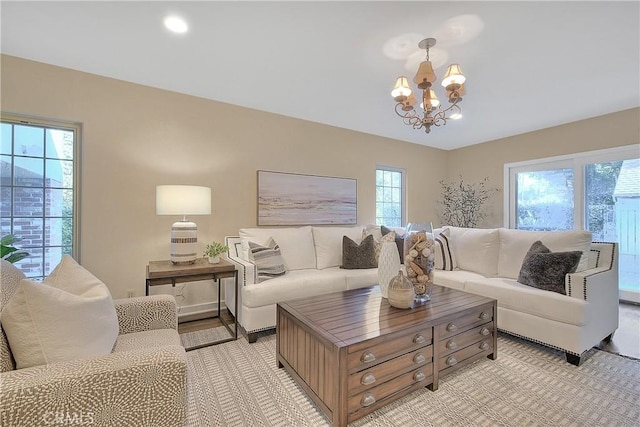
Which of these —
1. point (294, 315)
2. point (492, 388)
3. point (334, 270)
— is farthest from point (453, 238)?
point (294, 315)

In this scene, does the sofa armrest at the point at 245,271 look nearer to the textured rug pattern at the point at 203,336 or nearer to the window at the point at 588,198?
the textured rug pattern at the point at 203,336

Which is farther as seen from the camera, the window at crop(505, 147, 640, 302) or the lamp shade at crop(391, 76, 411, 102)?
the window at crop(505, 147, 640, 302)

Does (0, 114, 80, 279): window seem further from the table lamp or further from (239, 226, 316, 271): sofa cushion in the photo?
(239, 226, 316, 271): sofa cushion

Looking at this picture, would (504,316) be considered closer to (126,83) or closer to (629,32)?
(629,32)

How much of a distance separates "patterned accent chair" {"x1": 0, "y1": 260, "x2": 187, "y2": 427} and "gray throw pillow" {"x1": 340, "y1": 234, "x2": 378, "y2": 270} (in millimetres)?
2201

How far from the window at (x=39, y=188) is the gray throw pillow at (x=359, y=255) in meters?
2.69

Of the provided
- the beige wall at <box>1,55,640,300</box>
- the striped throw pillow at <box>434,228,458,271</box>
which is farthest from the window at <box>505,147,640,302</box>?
the striped throw pillow at <box>434,228,458,271</box>

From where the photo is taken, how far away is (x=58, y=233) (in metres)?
2.60

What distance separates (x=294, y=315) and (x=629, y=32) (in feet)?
10.2

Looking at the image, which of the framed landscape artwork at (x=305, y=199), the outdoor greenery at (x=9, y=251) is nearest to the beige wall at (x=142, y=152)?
the framed landscape artwork at (x=305, y=199)

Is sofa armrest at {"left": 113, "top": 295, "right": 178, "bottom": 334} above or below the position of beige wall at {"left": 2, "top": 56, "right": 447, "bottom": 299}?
below

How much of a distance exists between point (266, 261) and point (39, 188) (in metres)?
2.16

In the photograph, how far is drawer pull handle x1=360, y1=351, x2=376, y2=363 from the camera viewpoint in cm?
142

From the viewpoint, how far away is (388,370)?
1.52 m
